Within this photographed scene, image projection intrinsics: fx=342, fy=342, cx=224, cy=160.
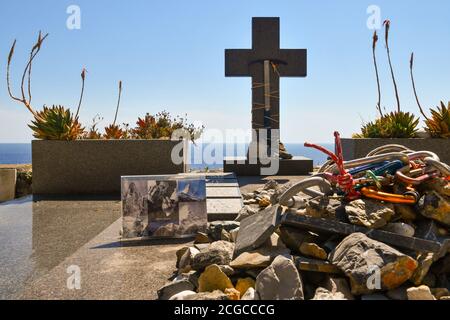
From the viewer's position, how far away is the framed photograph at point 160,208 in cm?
367

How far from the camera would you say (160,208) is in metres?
3.71

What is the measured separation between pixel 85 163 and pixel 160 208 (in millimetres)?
4261

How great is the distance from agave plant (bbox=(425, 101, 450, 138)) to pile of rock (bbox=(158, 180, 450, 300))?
577 centimetres

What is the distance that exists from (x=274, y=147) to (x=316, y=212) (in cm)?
680

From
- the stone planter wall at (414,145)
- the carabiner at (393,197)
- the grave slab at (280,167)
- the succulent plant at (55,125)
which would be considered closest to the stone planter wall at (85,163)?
the succulent plant at (55,125)

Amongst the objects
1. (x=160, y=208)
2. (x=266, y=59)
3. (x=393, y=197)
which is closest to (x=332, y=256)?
(x=393, y=197)

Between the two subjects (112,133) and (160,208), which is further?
(112,133)

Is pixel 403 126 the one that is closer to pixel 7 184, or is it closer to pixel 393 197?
pixel 393 197

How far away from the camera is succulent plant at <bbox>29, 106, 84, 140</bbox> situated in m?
7.39

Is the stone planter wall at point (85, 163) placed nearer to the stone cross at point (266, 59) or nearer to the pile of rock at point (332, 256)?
the stone cross at point (266, 59)
